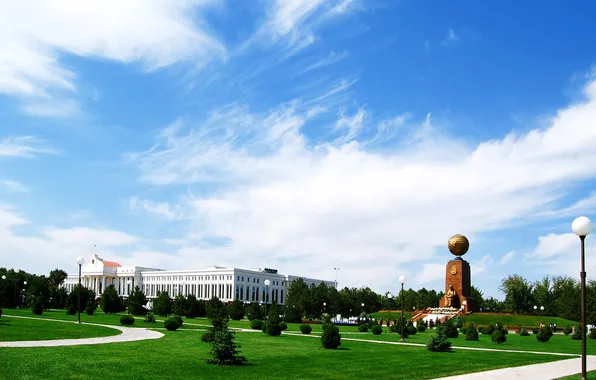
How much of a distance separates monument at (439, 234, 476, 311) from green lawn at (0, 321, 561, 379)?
5938cm

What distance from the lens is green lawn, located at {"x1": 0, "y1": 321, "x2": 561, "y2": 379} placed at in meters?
17.2

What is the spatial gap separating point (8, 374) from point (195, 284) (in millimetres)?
141500

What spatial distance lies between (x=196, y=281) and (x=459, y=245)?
273ft

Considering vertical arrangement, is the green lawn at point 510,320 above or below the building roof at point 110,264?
below

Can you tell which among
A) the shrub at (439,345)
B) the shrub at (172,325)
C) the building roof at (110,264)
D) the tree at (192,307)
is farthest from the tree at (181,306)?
the building roof at (110,264)

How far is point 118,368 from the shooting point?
1775cm

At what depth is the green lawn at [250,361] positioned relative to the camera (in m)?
17.2

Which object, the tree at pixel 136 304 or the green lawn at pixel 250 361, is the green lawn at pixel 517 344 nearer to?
the green lawn at pixel 250 361

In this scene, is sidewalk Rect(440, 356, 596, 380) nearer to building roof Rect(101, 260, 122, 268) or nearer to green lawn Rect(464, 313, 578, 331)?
green lawn Rect(464, 313, 578, 331)

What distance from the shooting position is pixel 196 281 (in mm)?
153625

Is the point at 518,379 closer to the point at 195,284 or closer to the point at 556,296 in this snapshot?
the point at 556,296

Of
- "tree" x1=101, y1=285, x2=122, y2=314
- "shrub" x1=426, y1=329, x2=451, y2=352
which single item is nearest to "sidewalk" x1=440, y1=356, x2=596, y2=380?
"shrub" x1=426, y1=329, x2=451, y2=352

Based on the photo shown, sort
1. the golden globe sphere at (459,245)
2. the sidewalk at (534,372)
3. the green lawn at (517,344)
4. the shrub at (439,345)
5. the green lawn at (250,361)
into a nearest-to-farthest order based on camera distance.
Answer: the green lawn at (250,361)
the sidewalk at (534,372)
the shrub at (439,345)
the green lawn at (517,344)
the golden globe sphere at (459,245)

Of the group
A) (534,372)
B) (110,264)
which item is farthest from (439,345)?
(110,264)
